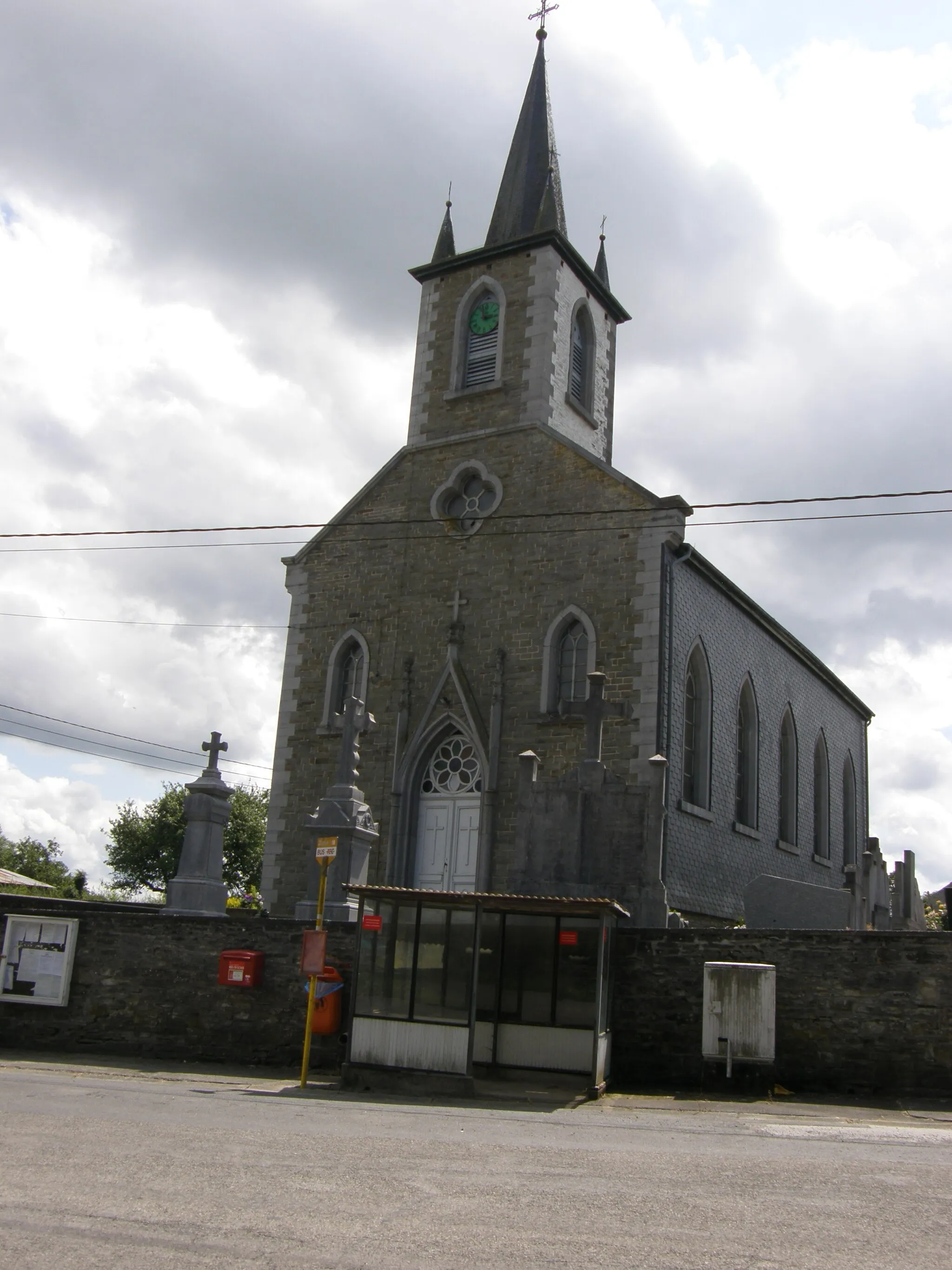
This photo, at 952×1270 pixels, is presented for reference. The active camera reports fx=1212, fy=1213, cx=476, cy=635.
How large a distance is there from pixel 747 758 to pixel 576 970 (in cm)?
1152

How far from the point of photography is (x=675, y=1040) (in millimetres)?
13797

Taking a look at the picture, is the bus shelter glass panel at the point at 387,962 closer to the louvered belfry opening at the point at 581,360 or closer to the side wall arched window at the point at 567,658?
the side wall arched window at the point at 567,658

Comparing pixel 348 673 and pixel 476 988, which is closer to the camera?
pixel 476 988

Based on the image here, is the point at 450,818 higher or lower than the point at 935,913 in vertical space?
lower

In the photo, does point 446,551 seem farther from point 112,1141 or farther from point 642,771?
point 112,1141

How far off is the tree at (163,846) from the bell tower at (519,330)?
3708cm

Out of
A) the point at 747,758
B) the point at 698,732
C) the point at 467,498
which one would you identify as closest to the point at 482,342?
the point at 467,498

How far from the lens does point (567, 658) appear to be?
2077 centimetres

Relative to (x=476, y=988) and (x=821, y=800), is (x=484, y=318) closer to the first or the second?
(x=821, y=800)

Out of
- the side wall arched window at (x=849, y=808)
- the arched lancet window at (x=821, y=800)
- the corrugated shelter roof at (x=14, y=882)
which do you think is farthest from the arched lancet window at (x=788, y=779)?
the corrugated shelter roof at (x=14, y=882)

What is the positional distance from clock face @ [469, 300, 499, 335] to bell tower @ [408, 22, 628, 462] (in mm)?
21

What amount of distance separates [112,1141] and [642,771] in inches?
479

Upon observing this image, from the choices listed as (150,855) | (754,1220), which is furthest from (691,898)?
(150,855)

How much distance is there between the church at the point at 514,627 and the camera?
66.2 feet
